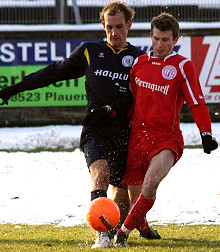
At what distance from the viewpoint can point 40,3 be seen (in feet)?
51.6

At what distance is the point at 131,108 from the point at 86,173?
4.71m

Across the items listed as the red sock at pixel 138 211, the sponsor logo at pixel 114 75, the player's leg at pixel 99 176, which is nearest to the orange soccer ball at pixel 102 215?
the player's leg at pixel 99 176

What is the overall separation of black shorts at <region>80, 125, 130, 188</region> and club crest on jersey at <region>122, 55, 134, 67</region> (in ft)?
1.79

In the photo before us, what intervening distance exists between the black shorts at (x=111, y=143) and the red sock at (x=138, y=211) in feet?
1.34

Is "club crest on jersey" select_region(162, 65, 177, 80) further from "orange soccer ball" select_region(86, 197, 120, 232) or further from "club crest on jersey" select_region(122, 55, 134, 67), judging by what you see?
"orange soccer ball" select_region(86, 197, 120, 232)

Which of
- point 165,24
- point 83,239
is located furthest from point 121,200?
point 165,24

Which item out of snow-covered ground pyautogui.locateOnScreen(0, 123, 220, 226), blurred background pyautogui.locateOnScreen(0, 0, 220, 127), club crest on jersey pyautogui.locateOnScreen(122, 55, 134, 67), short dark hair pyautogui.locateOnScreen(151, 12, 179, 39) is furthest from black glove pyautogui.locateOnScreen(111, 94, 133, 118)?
blurred background pyautogui.locateOnScreen(0, 0, 220, 127)

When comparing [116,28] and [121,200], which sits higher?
[116,28]

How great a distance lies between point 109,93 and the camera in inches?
239

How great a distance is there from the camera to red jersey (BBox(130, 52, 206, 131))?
5.77 m

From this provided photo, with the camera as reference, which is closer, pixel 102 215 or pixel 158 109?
pixel 102 215

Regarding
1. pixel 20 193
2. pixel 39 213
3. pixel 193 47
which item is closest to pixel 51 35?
pixel 193 47

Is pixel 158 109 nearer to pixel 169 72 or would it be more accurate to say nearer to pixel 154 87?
pixel 154 87

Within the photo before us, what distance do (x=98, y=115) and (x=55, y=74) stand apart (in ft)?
2.38
